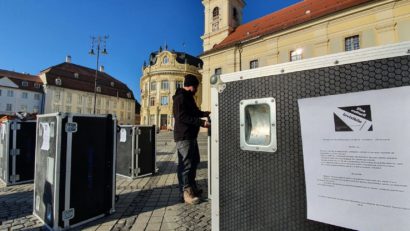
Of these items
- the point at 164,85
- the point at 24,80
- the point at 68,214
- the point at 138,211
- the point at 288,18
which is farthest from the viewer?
the point at 164,85

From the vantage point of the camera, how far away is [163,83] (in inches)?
2074

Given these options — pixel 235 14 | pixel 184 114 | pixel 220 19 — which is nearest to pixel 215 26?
pixel 220 19

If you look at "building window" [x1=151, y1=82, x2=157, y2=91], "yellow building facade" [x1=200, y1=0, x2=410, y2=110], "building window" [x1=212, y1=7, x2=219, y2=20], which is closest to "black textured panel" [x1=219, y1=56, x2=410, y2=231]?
"yellow building facade" [x1=200, y1=0, x2=410, y2=110]

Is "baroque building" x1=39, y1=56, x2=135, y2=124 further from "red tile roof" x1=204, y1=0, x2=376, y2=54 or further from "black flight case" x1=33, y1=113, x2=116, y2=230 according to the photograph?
"black flight case" x1=33, y1=113, x2=116, y2=230

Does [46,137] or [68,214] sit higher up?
[46,137]

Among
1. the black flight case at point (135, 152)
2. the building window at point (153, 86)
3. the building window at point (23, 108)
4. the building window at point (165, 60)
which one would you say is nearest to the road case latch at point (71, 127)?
the black flight case at point (135, 152)

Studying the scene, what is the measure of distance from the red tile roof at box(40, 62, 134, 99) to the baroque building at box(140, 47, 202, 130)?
1024 cm

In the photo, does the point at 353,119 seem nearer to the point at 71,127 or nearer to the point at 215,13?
the point at 71,127

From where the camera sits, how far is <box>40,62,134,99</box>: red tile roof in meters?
49.7

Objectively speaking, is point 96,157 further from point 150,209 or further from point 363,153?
point 363,153

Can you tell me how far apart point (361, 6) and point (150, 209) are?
23.3 m

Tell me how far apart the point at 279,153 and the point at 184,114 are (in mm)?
2562

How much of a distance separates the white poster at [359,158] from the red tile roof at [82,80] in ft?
185

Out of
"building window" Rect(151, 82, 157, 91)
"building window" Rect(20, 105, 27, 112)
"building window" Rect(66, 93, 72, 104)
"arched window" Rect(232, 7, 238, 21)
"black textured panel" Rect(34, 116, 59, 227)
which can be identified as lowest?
"black textured panel" Rect(34, 116, 59, 227)
